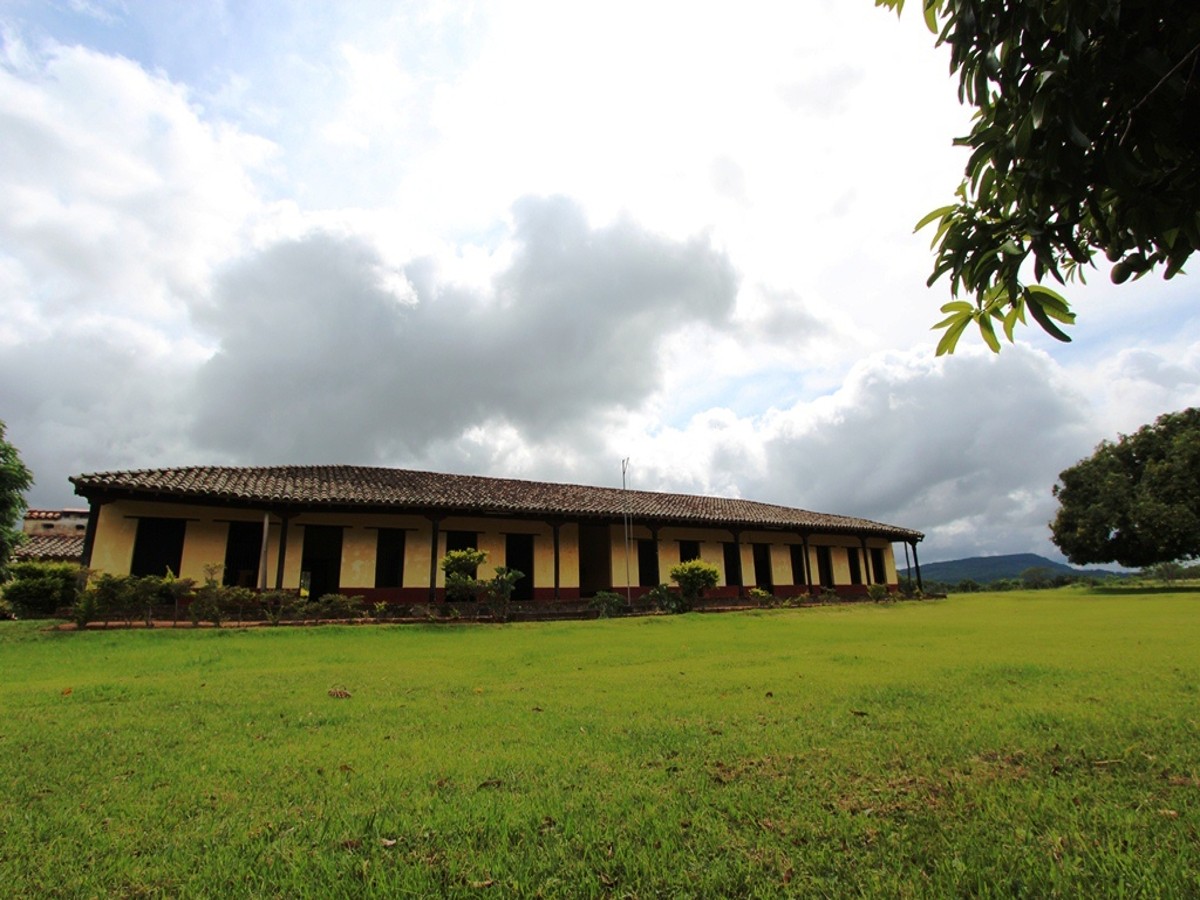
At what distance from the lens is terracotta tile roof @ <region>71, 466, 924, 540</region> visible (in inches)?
566

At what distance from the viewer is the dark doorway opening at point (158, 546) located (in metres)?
14.8

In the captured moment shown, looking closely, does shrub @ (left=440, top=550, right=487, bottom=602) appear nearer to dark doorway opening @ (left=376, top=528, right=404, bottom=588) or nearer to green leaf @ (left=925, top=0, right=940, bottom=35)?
dark doorway opening @ (left=376, top=528, right=404, bottom=588)

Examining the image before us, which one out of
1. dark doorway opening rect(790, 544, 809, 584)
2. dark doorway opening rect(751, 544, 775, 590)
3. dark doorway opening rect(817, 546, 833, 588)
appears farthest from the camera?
dark doorway opening rect(817, 546, 833, 588)

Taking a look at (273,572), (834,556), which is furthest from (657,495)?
(273,572)

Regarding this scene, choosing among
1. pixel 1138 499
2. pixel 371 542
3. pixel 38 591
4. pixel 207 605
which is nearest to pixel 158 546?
pixel 38 591

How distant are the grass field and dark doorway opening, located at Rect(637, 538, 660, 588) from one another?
14757 mm

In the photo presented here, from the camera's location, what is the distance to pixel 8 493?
54.3 ft

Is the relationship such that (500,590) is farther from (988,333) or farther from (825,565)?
(825,565)

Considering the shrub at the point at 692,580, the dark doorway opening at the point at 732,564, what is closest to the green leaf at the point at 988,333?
the shrub at the point at 692,580

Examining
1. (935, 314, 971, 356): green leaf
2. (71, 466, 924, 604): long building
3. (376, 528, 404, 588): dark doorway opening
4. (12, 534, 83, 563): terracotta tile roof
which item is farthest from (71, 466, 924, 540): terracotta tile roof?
(935, 314, 971, 356): green leaf

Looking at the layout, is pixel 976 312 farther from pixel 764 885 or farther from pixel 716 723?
pixel 716 723

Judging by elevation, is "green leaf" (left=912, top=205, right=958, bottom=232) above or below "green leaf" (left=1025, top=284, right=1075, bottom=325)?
above

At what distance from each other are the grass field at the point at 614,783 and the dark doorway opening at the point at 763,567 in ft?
57.3

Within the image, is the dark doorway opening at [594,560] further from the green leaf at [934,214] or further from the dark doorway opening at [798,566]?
the green leaf at [934,214]
